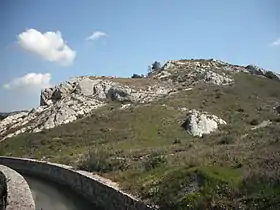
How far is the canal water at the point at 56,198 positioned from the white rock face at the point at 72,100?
37437 mm

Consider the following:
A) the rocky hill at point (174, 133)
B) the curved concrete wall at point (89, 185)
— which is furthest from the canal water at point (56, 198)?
the rocky hill at point (174, 133)

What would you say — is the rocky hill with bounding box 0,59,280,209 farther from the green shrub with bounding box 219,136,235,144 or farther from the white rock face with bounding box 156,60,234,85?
the white rock face with bounding box 156,60,234,85

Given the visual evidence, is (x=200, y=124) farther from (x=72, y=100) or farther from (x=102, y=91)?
(x=102, y=91)

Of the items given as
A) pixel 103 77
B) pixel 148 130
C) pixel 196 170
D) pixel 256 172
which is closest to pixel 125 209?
pixel 196 170

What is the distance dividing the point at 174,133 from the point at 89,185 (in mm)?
26763

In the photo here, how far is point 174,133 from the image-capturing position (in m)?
52.3

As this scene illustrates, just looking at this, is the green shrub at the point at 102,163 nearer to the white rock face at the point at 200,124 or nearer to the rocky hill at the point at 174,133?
the rocky hill at the point at 174,133

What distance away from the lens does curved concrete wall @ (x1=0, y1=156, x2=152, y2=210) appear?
19.4 meters

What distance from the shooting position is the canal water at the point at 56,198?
83.0 ft

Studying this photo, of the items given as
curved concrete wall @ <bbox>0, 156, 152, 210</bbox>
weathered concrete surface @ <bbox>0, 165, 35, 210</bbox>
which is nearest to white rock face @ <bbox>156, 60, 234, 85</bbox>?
curved concrete wall @ <bbox>0, 156, 152, 210</bbox>

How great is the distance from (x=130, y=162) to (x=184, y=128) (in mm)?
25339

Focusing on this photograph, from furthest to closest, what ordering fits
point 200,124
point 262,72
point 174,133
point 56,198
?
point 262,72 → point 200,124 → point 174,133 → point 56,198

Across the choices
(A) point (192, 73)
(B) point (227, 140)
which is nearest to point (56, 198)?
(B) point (227, 140)

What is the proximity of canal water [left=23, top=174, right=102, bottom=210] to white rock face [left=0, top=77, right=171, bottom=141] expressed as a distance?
37437 mm
